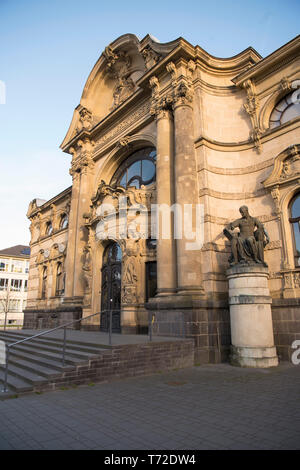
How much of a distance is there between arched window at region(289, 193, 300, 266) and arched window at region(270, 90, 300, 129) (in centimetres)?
344

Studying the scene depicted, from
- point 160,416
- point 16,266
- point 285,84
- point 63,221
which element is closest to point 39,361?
point 160,416

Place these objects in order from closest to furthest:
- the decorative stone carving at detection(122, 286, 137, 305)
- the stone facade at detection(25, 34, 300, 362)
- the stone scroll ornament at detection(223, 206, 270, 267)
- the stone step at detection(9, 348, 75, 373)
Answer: the stone step at detection(9, 348, 75, 373)
the stone scroll ornament at detection(223, 206, 270, 267)
the stone facade at detection(25, 34, 300, 362)
the decorative stone carving at detection(122, 286, 137, 305)

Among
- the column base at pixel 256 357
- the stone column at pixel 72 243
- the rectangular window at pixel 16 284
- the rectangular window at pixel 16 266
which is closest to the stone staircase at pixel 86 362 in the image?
the column base at pixel 256 357

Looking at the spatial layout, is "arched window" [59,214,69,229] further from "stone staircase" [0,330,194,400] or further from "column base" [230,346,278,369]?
"column base" [230,346,278,369]

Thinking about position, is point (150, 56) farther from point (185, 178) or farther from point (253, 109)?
point (185, 178)

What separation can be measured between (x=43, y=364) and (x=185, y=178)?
8.10m

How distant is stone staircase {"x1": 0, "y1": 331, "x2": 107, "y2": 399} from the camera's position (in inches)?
262

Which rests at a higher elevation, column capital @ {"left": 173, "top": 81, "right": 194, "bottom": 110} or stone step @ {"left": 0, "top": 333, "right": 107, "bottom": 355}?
column capital @ {"left": 173, "top": 81, "right": 194, "bottom": 110}

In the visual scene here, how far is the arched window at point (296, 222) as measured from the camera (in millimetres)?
11031

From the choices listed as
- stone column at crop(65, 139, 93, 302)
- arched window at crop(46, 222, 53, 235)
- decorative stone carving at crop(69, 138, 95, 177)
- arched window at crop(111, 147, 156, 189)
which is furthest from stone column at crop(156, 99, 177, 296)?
arched window at crop(46, 222, 53, 235)

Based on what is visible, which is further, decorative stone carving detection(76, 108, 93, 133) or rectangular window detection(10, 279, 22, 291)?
rectangular window detection(10, 279, 22, 291)

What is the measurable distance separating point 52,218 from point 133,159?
42.9ft

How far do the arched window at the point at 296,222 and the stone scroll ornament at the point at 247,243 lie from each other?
1.26 m
